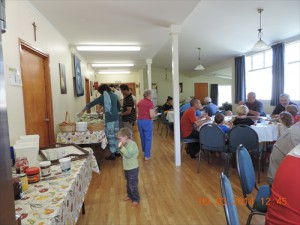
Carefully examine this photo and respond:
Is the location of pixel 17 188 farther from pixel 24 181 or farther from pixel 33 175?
pixel 33 175

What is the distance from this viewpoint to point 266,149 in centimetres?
354

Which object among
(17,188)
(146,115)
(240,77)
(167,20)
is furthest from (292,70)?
(17,188)

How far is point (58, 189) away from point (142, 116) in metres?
2.87

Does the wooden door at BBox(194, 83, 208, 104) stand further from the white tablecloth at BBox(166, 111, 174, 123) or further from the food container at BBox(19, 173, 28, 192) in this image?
the food container at BBox(19, 173, 28, 192)

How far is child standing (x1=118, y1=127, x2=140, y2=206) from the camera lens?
7.82 ft

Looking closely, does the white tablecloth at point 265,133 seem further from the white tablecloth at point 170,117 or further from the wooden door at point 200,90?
the wooden door at point 200,90

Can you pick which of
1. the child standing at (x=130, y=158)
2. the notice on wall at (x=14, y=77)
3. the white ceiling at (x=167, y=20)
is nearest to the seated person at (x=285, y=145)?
the child standing at (x=130, y=158)

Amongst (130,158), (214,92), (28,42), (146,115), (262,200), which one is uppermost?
(28,42)

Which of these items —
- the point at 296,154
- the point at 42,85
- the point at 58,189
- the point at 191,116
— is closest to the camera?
the point at 296,154

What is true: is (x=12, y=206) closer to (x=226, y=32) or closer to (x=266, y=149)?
(x=266, y=149)

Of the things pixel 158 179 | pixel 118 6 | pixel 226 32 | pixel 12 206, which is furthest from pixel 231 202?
pixel 226 32

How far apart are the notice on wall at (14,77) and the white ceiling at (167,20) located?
3.52ft

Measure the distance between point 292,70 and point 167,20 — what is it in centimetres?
401

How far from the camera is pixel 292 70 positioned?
5609 mm
